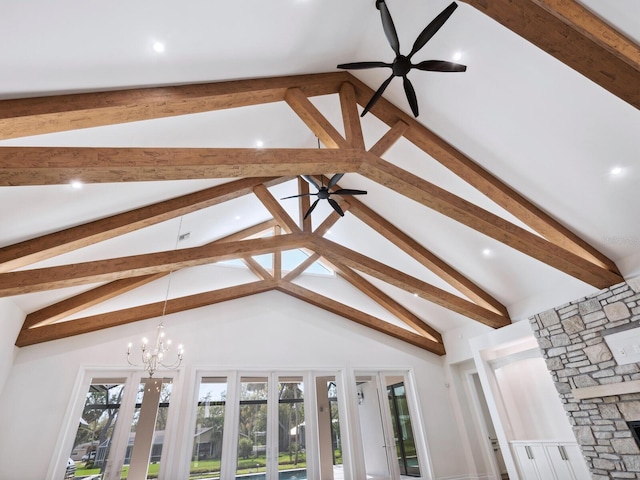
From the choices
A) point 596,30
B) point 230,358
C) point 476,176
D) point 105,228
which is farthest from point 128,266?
point 596,30

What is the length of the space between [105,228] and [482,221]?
4.73 metres

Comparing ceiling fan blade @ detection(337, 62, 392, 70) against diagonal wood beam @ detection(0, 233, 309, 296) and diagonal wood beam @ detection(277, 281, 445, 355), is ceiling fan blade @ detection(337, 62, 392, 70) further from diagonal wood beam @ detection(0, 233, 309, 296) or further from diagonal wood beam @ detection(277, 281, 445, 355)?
diagonal wood beam @ detection(277, 281, 445, 355)

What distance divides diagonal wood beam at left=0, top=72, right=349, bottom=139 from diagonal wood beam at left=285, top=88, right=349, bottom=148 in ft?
0.34

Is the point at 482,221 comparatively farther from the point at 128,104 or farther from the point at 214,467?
the point at 214,467

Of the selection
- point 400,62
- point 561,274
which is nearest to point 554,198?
point 561,274

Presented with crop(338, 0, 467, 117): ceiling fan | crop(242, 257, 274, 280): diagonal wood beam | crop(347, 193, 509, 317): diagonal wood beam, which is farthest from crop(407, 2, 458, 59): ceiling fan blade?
crop(242, 257, 274, 280): diagonal wood beam

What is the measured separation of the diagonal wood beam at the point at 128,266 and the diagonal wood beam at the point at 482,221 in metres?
2.35

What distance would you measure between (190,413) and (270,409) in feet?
5.12

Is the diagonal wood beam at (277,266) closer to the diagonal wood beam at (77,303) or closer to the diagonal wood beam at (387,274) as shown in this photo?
the diagonal wood beam at (387,274)

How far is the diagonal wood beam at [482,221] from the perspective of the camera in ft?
12.0

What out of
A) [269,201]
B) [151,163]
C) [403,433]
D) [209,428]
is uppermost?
[269,201]

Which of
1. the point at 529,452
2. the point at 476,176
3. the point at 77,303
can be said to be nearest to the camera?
the point at 476,176

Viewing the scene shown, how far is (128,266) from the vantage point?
449 cm

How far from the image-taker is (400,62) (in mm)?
2938
